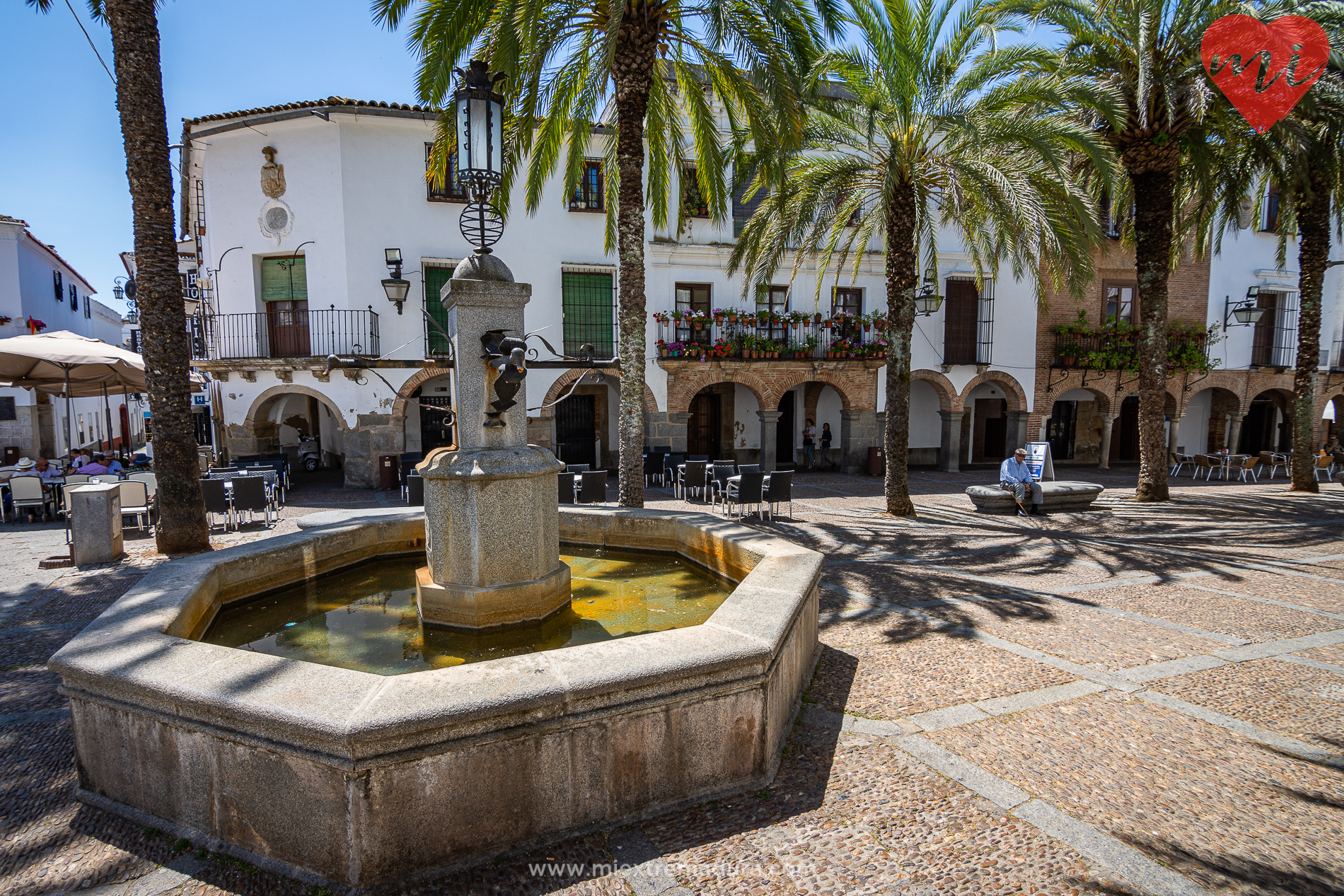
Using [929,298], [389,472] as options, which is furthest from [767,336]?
[389,472]

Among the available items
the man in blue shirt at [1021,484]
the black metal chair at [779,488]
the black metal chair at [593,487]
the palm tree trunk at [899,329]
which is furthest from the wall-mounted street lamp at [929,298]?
the black metal chair at [593,487]

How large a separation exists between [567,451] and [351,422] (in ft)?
18.8

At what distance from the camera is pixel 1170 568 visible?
750cm

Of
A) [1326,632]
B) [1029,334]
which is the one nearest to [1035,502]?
[1326,632]

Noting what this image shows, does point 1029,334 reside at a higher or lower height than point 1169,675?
higher

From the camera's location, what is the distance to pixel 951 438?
64.4ft

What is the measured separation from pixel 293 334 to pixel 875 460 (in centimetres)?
1460

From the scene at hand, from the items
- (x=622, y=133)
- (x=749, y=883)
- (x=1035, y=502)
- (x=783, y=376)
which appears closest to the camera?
(x=749, y=883)

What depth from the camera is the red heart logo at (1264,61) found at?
408 inches

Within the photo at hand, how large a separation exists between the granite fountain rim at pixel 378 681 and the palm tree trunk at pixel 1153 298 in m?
12.1

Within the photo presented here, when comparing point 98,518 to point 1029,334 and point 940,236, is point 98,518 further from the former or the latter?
point 1029,334

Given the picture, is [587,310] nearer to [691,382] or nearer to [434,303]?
[691,382]

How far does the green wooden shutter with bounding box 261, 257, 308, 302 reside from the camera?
15227 mm

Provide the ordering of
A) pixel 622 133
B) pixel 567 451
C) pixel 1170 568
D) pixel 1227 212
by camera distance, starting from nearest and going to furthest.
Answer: pixel 1170 568
pixel 622 133
pixel 1227 212
pixel 567 451
